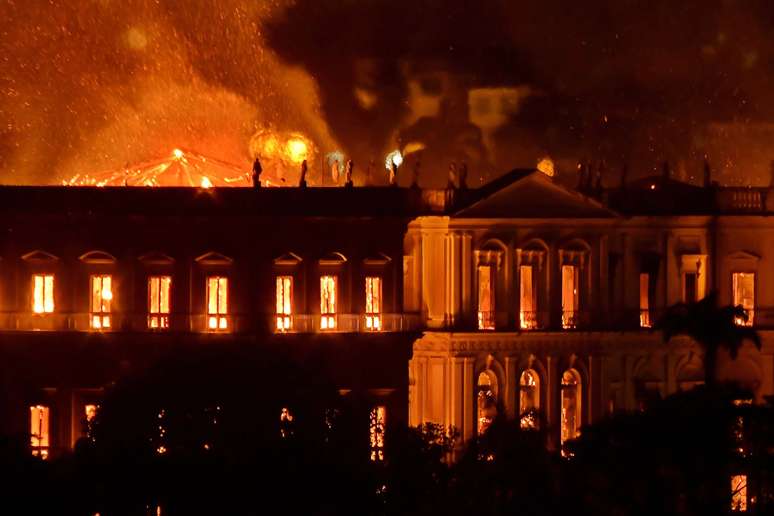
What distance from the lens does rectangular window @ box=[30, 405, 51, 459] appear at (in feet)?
220

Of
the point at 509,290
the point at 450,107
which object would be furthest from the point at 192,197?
the point at 450,107

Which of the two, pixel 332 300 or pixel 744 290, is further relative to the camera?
pixel 744 290

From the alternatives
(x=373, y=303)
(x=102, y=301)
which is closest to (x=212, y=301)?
(x=102, y=301)

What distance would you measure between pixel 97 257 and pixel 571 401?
1501 centimetres

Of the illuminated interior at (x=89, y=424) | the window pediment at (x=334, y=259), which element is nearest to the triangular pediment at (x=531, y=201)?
the window pediment at (x=334, y=259)

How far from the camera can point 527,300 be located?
2741 inches

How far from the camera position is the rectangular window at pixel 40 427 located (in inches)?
2643

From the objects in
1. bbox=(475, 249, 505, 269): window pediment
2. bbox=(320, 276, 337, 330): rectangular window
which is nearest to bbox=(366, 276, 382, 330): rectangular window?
bbox=(320, 276, 337, 330): rectangular window

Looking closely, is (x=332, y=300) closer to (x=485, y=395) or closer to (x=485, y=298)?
(x=485, y=298)

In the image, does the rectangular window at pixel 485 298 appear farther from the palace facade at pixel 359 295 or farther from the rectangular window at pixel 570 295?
the rectangular window at pixel 570 295

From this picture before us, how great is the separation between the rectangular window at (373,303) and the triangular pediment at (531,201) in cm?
325

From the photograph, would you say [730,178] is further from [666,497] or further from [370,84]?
[666,497]

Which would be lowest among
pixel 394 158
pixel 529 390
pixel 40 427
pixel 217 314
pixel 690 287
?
pixel 40 427

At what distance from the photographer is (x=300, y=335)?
2670 inches
